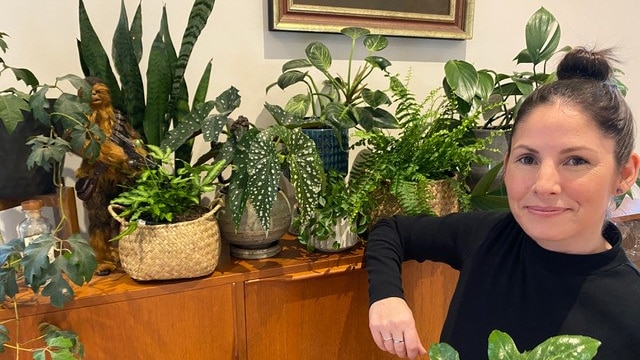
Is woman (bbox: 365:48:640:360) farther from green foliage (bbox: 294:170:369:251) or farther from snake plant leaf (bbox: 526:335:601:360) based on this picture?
snake plant leaf (bbox: 526:335:601:360)

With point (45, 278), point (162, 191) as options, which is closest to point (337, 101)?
A: point (162, 191)

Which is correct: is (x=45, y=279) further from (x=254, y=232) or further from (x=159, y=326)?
(x=254, y=232)

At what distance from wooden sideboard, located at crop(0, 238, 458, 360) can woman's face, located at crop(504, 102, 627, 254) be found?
0.41m

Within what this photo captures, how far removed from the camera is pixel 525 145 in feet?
2.52

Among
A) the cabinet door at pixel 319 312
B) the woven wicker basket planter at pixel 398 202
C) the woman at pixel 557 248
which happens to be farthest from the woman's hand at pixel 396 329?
the woven wicker basket planter at pixel 398 202

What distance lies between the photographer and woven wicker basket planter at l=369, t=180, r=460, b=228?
108 cm

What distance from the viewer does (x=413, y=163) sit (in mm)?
1045

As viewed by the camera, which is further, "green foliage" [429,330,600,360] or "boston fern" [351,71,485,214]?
"boston fern" [351,71,485,214]

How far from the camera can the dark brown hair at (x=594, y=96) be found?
2.43 feet

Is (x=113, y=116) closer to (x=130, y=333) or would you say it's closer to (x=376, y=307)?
(x=130, y=333)

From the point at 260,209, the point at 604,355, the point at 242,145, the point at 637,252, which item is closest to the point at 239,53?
the point at 242,145

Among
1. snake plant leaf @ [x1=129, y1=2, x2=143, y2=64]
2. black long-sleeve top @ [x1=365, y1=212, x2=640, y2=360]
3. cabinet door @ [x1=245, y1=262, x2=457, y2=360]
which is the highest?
snake plant leaf @ [x1=129, y1=2, x2=143, y2=64]

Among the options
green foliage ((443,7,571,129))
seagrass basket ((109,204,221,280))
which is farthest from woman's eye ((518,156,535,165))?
seagrass basket ((109,204,221,280))

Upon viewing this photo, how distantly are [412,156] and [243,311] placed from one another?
1.73 feet
